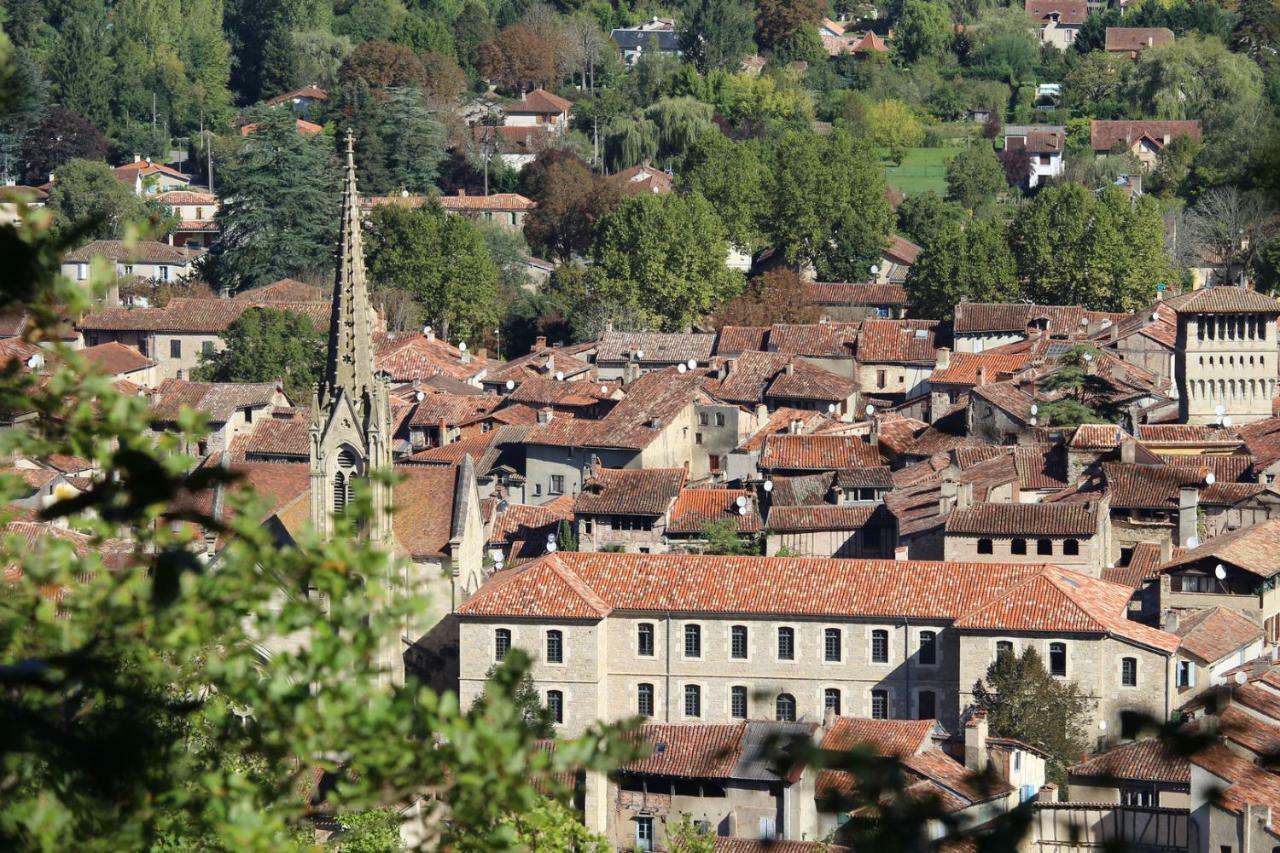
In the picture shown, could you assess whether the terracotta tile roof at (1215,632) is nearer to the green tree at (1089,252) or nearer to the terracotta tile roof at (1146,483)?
the terracotta tile roof at (1146,483)

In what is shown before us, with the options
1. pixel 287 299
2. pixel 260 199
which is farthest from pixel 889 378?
pixel 260 199

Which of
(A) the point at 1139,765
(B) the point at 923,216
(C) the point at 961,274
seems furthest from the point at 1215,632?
(B) the point at 923,216

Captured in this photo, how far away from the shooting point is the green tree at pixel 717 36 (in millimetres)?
132750

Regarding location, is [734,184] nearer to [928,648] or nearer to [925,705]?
[928,648]

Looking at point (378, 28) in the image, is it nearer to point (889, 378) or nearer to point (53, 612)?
point (889, 378)

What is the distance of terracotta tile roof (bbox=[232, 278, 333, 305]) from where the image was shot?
266 feet

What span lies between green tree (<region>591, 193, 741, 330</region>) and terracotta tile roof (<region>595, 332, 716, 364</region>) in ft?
27.3

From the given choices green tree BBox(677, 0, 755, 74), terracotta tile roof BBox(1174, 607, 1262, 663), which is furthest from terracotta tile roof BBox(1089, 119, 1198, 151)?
terracotta tile roof BBox(1174, 607, 1262, 663)

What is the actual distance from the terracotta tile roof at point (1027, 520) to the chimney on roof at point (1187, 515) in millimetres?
2794

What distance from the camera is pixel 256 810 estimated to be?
874cm

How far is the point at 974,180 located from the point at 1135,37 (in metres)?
32.7

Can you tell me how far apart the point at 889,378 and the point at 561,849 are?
52169mm

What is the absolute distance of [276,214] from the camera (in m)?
91.5

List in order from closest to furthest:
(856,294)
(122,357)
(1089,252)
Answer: (122,357), (1089,252), (856,294)
